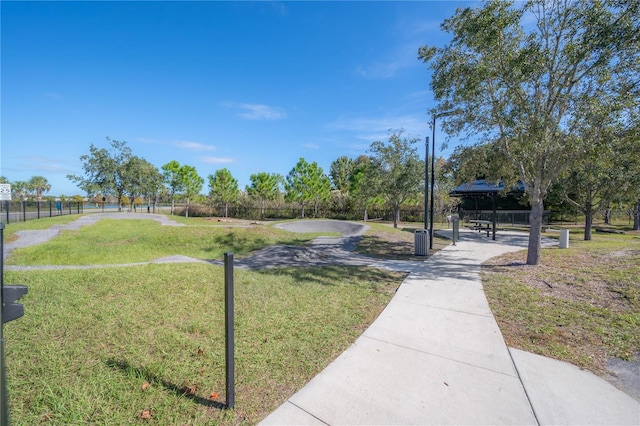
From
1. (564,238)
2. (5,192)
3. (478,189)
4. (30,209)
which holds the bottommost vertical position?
(564,238)

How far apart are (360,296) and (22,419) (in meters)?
4.54

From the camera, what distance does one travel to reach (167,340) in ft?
11.4

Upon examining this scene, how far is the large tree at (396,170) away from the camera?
683 inches

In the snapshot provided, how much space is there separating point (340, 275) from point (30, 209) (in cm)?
2777

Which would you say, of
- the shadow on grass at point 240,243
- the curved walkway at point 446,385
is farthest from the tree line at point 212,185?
the curved walkway at point 446,385

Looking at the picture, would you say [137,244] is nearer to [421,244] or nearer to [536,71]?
[421,244]

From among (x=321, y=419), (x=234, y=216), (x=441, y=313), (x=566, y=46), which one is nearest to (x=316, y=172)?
(x=234, y=216)

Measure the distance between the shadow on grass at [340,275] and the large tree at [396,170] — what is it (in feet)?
35.5

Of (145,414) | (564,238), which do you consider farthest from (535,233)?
(145,414)

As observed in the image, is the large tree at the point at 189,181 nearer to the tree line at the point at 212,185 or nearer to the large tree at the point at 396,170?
the tree line at the point at 212,185

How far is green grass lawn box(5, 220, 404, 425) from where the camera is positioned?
2.43 meters

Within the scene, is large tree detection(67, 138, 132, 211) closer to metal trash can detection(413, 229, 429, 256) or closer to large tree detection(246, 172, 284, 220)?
large tree detection(246, 172, 284, 220)

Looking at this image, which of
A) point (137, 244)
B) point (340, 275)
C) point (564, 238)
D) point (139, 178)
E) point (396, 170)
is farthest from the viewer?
point (139, 178)

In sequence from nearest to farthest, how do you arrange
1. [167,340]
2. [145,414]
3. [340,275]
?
1. [145,414]
2. [167,340]
3. [340,275]
